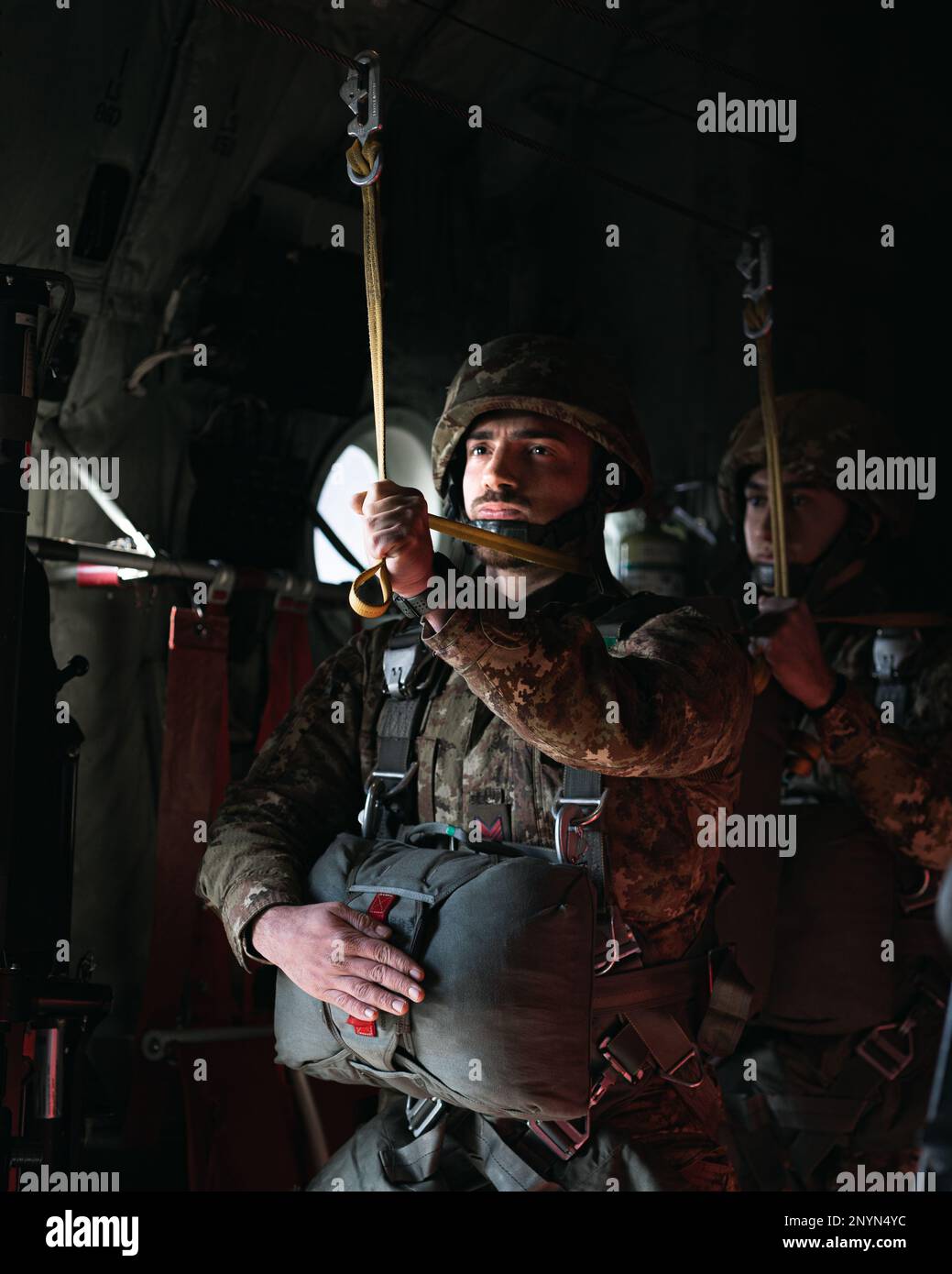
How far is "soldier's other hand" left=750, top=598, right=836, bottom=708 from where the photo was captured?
2869 mm

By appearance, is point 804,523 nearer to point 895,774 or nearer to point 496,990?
point 895,774

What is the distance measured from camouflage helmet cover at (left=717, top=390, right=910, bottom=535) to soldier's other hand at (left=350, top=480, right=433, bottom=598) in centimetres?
200

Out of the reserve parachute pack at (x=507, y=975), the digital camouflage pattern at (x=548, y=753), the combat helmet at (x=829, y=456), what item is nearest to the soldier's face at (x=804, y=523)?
the combat helmet at (x=829, y=456)

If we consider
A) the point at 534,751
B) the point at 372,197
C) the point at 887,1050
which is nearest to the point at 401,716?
the point at 534,751

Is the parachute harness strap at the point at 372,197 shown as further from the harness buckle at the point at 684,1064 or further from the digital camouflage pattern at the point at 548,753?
the harness buckle at the point at 684,1064

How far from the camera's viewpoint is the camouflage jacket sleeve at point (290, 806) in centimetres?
242

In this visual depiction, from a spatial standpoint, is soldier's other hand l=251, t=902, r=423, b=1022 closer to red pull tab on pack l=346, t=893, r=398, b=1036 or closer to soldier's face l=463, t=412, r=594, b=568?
red pull tab on pack l=346, t=893, r=398, b=1036

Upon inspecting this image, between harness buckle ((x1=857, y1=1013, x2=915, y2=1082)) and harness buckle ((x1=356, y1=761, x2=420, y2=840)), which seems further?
harness buckle ((x1=857, y1=1013, x2=915, y2=1082))

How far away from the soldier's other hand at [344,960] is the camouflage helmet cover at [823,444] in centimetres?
208

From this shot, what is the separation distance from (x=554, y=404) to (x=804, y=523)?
4.31 ft

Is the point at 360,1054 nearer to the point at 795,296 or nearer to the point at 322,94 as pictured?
the point at 322,94

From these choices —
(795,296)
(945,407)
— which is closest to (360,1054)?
(945,407)

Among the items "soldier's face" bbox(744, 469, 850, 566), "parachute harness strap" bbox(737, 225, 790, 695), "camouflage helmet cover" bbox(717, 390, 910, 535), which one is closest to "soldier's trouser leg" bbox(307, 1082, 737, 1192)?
"parachute harness strap" bbox(737, 225, 790, 695)

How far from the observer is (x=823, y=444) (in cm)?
374
